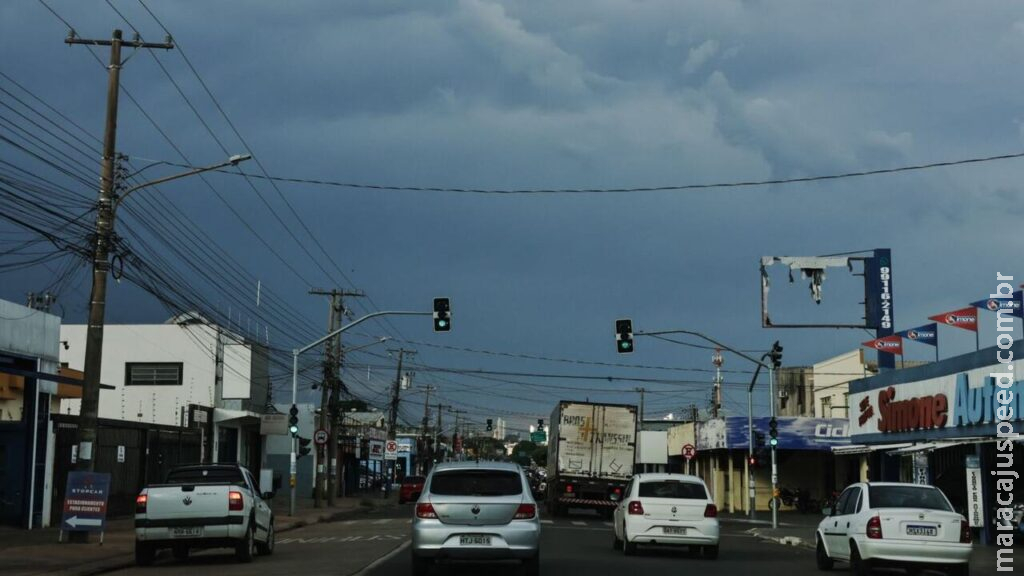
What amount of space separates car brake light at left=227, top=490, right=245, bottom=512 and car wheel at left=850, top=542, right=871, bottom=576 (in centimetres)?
1099

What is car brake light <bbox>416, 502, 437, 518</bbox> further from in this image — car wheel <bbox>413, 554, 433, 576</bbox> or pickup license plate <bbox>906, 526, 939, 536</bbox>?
pickup license plate <bbox>906, 526, 939, 536</bbox>

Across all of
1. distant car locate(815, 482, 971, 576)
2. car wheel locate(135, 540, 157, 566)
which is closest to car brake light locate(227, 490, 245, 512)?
car wheel locate(135, 540, 157, 566)

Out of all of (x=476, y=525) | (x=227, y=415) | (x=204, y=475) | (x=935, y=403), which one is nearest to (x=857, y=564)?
(x=476, y=525)

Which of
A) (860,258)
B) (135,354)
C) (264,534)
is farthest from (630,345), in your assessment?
(135,354)

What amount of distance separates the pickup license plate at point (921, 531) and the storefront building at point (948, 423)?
23.7 feet

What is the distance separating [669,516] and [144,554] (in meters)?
10.2

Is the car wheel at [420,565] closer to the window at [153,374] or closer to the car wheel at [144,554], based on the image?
the car wheel at [144,554]

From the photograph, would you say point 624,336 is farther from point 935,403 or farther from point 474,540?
point 474,540

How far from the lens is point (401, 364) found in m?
92.1

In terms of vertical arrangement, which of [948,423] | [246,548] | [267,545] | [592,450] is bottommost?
[267,545]

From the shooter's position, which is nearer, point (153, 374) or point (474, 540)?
point (474, 540)

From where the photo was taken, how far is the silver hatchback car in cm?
1761

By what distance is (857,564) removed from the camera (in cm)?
1981

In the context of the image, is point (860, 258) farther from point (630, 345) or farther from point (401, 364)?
point (401, 364)
